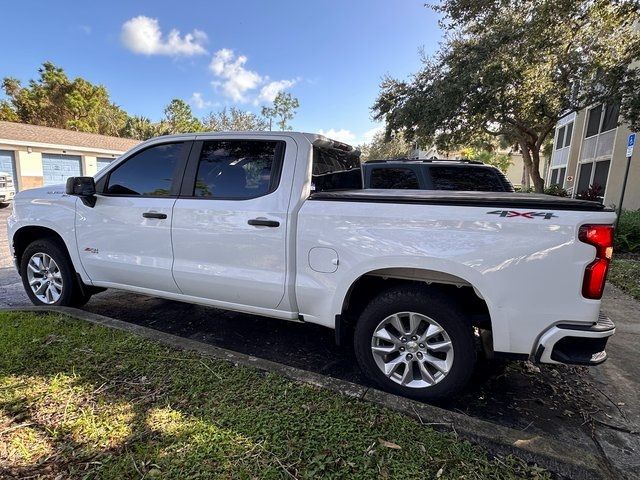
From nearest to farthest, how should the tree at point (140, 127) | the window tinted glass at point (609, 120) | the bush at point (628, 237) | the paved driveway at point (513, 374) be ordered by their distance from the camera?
1. the paved driveway at point (513, 374)
2. the bush at point (628, 237)
3. the window tinted glass at point (609, 120)
4. the tree at point (140, 127)

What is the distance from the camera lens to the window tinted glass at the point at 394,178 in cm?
591

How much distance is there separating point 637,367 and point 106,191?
5.28 meters

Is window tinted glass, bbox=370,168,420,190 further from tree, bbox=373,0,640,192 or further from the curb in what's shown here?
tree, bbox=373,0,640,192

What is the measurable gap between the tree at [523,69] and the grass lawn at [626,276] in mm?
5505

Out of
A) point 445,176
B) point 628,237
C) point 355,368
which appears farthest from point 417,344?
point 628,237

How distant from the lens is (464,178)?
229 inches

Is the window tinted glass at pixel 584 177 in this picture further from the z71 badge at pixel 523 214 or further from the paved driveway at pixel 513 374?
the z71 badge at pixel 523 214

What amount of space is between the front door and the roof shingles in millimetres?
20519

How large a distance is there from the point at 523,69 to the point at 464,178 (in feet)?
25.7

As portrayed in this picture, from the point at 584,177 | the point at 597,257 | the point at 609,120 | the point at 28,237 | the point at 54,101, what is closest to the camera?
the point at 597,257

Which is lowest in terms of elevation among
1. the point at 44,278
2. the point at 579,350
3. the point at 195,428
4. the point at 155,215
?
the point at 195,428

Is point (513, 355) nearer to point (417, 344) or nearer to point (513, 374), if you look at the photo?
point (417, 344)

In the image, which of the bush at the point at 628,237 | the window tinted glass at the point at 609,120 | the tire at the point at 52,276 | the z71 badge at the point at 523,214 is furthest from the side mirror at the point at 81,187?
the window tinted glass at the point at 609,120

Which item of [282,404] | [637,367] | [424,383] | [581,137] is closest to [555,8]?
[637,367]
